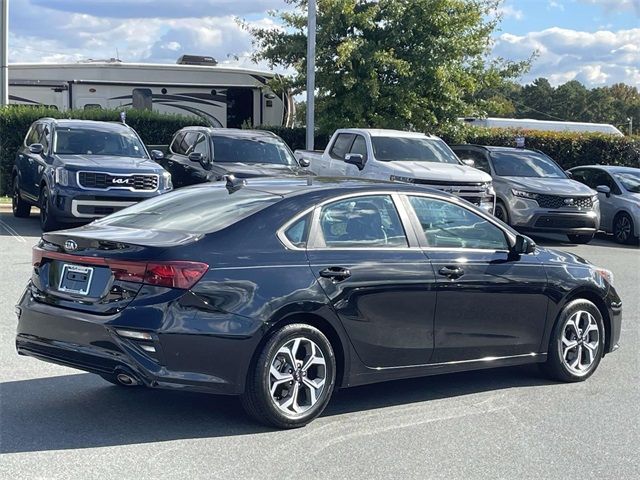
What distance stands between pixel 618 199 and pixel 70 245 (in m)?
15.4

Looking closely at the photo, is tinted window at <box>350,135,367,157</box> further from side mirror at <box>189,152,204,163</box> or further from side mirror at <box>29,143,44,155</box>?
side mirror at <box>29,143,44,155</box>

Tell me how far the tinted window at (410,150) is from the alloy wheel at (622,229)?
13.1ft

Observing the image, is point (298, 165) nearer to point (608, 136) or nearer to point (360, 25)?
point (360, 25)

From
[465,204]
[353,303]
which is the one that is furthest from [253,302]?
[465,204]

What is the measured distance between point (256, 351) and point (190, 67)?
73.4 feet

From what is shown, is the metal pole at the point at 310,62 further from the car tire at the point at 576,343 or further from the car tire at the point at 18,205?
the car tire at the point at 576,343

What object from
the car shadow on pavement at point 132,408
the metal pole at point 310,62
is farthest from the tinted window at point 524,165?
the car shadow on pavement at point 132,408

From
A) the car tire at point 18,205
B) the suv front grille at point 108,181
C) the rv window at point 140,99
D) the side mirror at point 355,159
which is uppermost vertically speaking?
the rv window at point 140,99

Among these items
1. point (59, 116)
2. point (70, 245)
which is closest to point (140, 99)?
point (59, 116)

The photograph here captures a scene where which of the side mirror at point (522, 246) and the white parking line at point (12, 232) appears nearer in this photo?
the side mirror at point (522, 246)

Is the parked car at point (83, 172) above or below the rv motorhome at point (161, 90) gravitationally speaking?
below

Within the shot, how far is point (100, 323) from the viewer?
537 centimetres

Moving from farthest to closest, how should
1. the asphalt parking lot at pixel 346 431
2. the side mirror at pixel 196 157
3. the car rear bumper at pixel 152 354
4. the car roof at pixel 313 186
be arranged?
the side mirror at pixel 196 157, the car roof at pixel 313 186, the car rear bumper at pixel 152 354, the asphalt parking lot at pixel 346 431

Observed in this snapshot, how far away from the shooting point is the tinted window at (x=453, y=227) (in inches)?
257
